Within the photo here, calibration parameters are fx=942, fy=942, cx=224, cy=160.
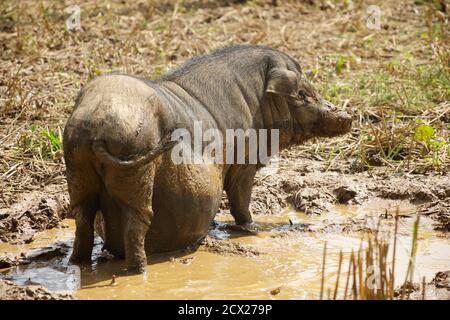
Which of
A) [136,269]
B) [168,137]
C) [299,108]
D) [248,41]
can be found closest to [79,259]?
[136,269]

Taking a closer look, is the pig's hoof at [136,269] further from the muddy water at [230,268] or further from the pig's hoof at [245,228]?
the pig's hoof at [245,228]

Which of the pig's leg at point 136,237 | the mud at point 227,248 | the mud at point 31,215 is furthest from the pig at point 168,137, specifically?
the mud at point 31,215

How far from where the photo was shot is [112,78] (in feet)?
19.6

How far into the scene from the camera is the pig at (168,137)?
18.7 feet

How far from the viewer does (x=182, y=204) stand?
624 cm

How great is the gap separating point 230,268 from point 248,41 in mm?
5694

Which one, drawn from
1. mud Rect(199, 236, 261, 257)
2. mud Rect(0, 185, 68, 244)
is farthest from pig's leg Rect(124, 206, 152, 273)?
mud Rect(0, 185, 68, 244)

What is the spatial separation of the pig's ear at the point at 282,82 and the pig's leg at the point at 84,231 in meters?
1.83

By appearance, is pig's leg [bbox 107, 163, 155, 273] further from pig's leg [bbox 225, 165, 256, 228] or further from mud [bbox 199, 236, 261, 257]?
pig's leg [bbox 225, 165, 256, 228]

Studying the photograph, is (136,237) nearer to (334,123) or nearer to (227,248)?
(227,248)

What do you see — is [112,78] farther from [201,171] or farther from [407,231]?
[407,231]

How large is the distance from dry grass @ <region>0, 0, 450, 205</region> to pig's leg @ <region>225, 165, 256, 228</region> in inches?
59.6

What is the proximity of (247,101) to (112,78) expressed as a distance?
145cm

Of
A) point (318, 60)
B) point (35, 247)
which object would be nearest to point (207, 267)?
point (35, 247)
